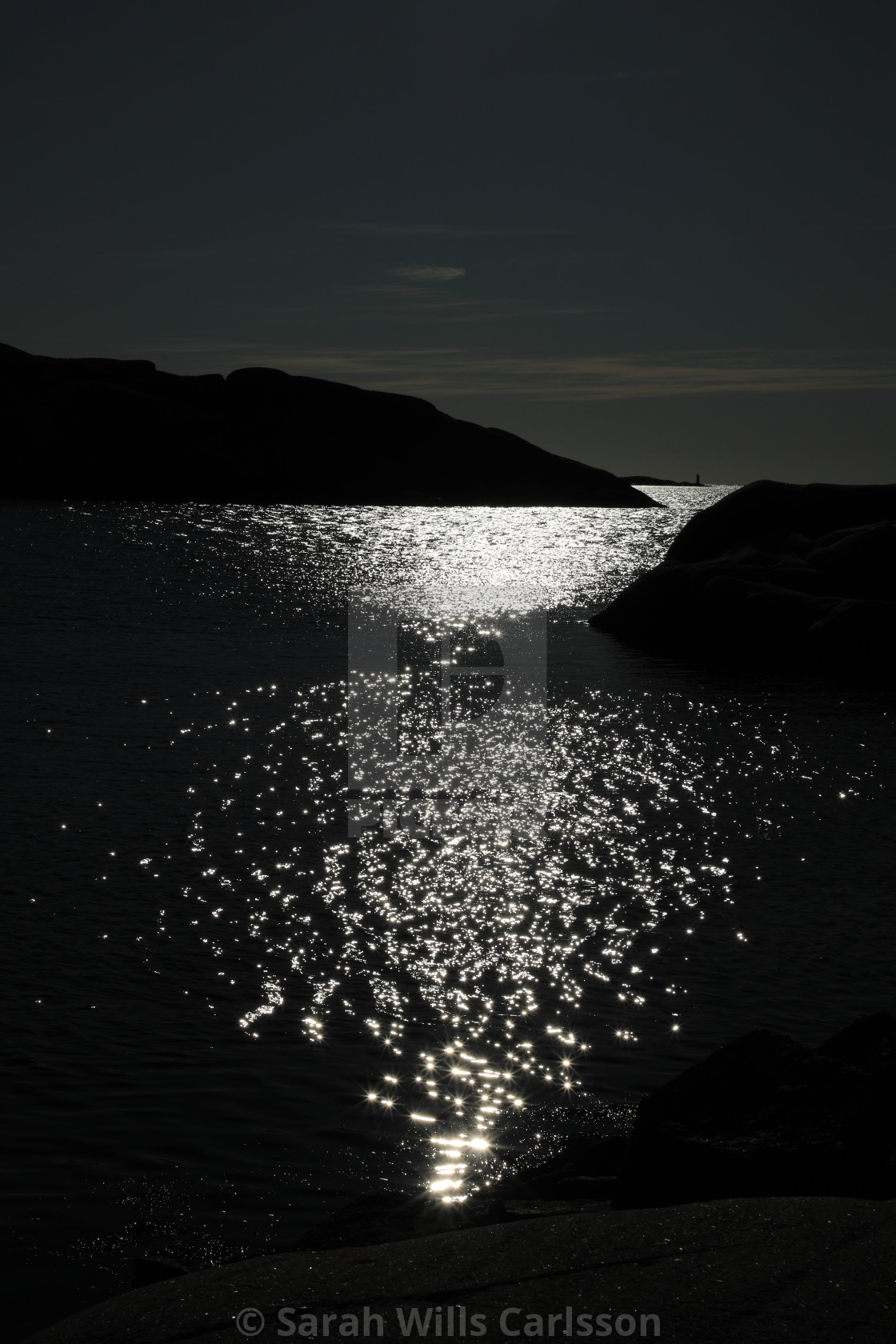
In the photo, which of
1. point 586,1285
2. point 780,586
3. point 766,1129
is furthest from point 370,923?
point 780,586

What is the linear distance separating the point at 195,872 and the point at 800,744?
14406mm

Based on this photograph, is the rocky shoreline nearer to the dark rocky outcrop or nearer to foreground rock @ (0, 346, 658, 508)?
the dark rocky outcrop

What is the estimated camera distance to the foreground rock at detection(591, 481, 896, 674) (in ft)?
120

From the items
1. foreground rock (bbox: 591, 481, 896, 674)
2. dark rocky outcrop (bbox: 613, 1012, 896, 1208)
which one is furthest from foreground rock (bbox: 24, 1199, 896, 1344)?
foreground rock (bbox: 591, 481, 896, 674)

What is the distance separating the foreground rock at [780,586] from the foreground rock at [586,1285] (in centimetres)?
3273

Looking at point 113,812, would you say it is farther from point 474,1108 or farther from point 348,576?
point 348,576

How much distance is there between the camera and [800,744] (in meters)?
24.3

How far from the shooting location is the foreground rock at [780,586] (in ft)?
120

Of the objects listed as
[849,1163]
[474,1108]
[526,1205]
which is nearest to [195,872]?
[474,1108]

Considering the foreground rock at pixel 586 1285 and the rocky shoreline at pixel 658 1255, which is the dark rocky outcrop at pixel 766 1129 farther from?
the foreground rock at pixel 586 1285

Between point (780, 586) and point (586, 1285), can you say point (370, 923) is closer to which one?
point (586, 1285)

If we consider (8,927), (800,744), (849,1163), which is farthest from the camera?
(800,744)

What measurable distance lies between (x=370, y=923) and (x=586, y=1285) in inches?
326

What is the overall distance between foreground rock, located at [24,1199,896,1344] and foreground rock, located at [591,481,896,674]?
32.7 m
